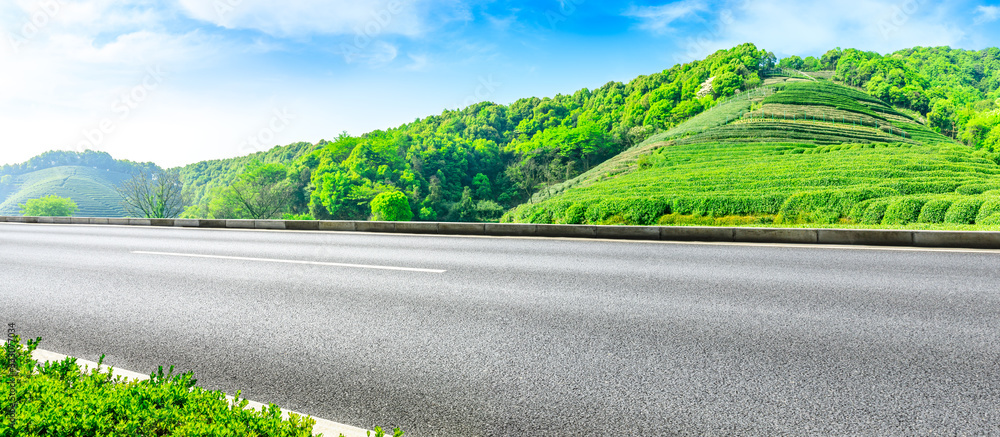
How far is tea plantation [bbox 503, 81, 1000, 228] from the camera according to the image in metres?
17.1

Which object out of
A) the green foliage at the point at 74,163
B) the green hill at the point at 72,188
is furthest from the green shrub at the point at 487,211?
the green foliage at the point at 74,163

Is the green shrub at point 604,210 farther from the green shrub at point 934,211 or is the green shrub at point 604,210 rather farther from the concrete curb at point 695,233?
the concrete curb at point 695,233

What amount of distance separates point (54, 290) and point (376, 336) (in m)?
5.19

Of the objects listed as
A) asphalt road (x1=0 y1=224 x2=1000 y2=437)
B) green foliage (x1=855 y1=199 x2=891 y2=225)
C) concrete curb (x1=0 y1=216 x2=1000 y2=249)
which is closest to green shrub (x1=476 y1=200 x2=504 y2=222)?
green foliage (x1=855 y1=199 x2=891 y2=225)

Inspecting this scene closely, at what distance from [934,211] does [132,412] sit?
61.9 ft

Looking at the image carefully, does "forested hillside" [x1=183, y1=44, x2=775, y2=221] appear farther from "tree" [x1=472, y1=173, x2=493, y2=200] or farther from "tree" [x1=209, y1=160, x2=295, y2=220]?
"tree" [x1=209, y1=160, x2=295, y2=220]

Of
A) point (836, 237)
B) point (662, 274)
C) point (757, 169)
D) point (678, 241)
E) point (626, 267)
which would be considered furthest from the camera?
point (757, 169)

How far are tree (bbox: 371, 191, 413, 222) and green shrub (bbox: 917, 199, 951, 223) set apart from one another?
54.3m

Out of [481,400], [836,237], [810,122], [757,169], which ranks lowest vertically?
[481,400]

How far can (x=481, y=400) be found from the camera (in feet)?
9.61

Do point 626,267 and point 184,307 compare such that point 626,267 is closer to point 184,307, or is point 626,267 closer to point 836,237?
point 836,237

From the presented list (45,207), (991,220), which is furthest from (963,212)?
(45,207)

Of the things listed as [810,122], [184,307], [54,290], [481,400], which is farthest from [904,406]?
[810,122]

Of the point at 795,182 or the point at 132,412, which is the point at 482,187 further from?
the point at 132,412
